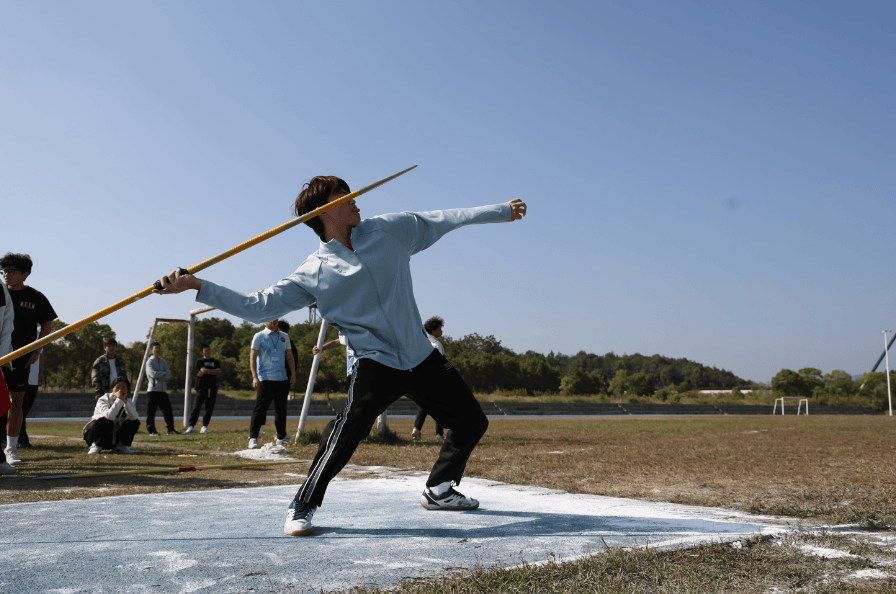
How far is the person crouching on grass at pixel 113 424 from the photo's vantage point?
26.7 feet

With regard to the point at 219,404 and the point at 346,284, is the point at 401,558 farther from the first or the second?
the point at 219,404

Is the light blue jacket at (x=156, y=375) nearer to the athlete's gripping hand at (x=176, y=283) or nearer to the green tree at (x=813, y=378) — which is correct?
the athlete's gripping hand at (x=176, y=283)

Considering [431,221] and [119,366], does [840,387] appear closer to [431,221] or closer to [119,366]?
[119,366]

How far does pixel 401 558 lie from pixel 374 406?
3.05ft

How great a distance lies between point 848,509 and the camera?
12.2 feet

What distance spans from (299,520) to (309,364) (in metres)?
38.3

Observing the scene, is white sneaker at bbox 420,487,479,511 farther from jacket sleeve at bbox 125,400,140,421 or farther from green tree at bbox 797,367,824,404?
green tree at bbox 797,367,824,404

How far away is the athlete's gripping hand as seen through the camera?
306 cm

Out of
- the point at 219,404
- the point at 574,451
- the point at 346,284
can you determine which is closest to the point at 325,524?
the point at 346,284

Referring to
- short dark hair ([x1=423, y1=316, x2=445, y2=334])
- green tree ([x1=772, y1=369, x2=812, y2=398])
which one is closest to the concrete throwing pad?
short dark hair ([x1=423, y1=316, x2=445, y2=334])

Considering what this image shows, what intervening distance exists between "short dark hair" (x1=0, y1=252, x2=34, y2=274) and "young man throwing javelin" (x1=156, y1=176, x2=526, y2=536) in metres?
4.33

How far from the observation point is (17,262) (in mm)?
6367

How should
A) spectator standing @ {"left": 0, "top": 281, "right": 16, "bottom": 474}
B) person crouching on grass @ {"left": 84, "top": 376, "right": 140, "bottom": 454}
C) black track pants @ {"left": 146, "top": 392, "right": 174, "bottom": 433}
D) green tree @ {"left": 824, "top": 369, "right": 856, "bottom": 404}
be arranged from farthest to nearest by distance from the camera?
green tree @ {"left": 824, "top": 369, "right": 856, "bottom": 404}
black track pants @ {"left": 146, "top": 392, "right": 174, "bottom": 433}
person crouching on grass @ {"left": 84, "top": 376, "right": 140, "bottom": 454}
spectator standing @ {"left": 0, "top": 281, "right": 16, "bottom": 474}

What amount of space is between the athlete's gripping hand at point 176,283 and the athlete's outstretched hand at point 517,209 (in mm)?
1730
